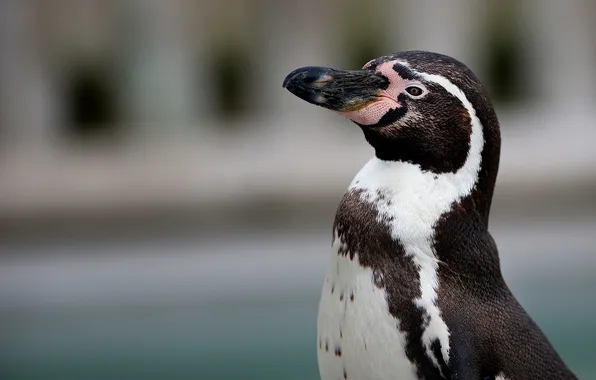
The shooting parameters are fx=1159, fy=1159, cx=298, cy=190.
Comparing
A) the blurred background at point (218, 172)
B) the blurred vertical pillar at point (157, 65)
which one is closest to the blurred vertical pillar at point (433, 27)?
the blurred background at point (218, 172)

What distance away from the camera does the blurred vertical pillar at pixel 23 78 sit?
17.4 feet

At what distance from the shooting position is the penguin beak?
1163mm

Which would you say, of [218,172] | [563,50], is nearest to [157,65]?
[218,172]

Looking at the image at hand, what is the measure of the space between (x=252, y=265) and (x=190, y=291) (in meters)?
0.29

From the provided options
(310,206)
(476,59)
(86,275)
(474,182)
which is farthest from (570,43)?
(474,182)

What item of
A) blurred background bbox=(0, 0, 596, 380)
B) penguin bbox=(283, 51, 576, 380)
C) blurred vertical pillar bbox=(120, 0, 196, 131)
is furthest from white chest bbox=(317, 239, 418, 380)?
blurred vertical pillar bbox=(120, 0, 196, 131)

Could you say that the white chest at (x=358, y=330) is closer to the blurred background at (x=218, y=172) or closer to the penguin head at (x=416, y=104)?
the penguin head at (x=416, y=104)

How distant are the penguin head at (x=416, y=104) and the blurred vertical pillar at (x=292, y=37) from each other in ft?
13.7

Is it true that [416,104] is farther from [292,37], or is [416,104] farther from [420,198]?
[292,37]

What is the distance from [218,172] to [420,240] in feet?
12.0

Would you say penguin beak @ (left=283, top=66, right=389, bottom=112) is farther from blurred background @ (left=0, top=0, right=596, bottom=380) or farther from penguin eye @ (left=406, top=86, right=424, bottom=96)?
blurred background @ (left=0, top=0, right=596, bottom=380)

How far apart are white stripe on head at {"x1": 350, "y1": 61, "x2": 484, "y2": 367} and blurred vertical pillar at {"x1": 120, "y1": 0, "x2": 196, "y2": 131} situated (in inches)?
165

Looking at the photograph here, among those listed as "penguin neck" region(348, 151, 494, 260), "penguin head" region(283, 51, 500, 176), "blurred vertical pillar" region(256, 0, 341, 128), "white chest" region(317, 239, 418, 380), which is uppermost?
"penguin head" region(283, 51, 500, 176)

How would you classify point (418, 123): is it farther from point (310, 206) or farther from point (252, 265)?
point (310, 206)
